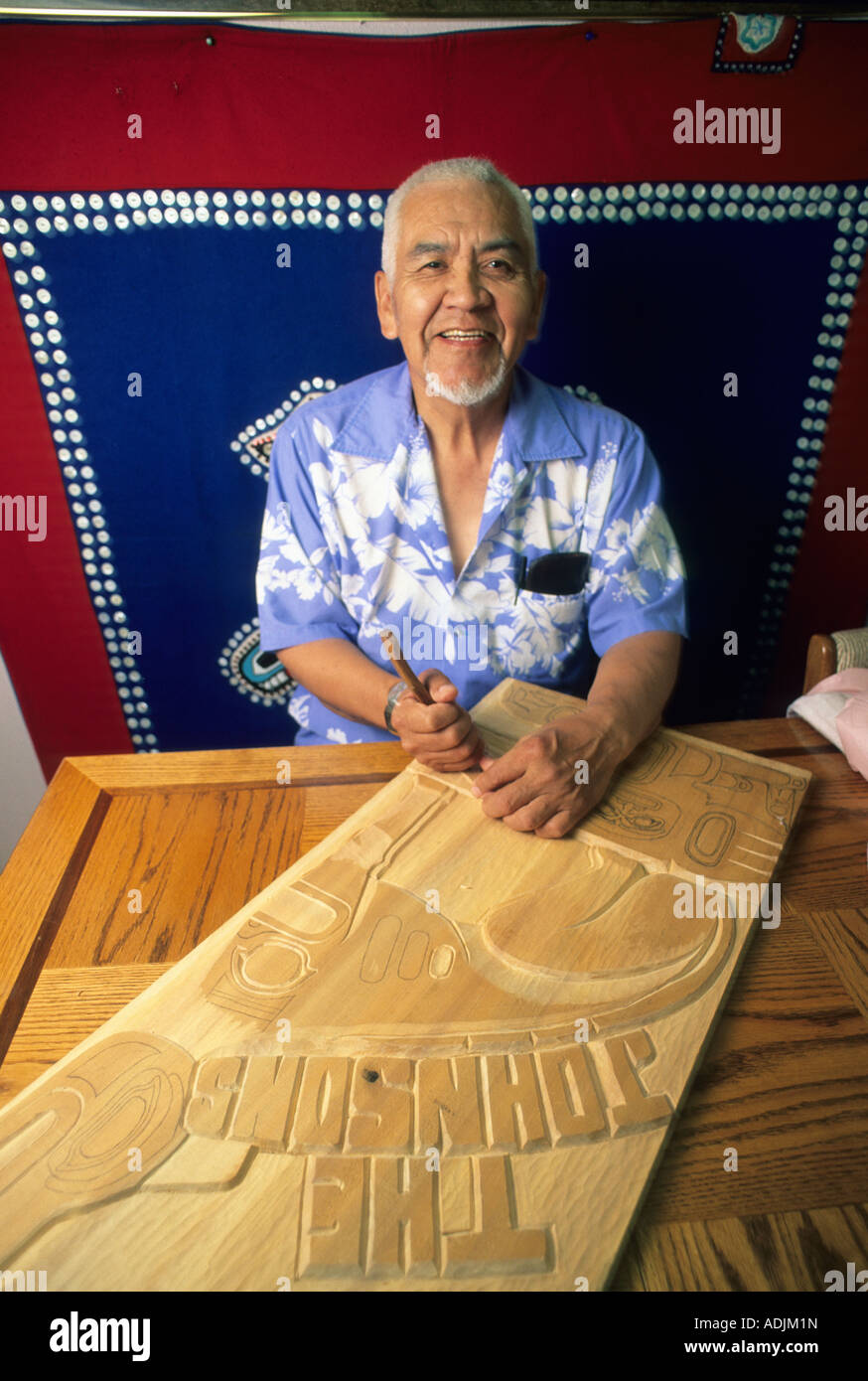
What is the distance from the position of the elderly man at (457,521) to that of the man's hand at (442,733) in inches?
10.4

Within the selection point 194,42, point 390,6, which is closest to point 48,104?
point 194,42

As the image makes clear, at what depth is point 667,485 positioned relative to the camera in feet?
6.62

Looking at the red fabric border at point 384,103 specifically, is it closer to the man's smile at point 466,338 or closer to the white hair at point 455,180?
the white hair at point 455,180

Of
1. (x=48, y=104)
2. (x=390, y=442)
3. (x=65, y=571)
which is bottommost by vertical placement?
(x=65, y=571)

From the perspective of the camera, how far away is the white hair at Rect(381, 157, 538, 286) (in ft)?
→ 4.56

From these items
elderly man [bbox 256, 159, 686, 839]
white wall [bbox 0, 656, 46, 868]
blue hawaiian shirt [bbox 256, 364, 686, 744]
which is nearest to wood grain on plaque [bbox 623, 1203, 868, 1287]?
elderly man [bbox 256, 159, 686, 839]

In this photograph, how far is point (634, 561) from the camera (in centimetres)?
156

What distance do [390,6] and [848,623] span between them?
181cm

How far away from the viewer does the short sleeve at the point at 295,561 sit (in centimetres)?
158

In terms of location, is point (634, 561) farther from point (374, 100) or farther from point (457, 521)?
point (374, 100)

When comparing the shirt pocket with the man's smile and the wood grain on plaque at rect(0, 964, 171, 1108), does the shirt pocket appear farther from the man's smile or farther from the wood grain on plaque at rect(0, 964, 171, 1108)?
the wood grain on plaque at rect(0, 964, 171, 1108)

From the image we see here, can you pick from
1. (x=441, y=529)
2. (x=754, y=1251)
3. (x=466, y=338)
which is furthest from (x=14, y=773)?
(x=754, y=1251)
